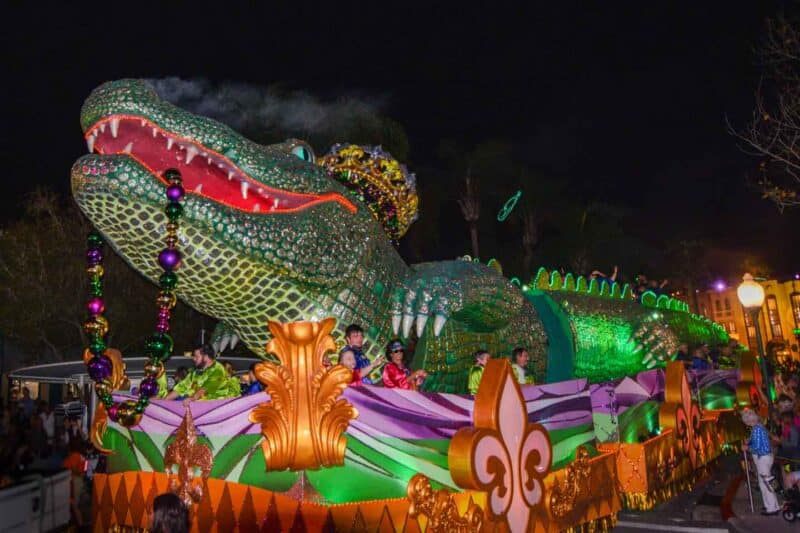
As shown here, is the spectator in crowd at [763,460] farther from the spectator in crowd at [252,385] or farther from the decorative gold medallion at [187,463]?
the decorative gold medallion at [187,463]

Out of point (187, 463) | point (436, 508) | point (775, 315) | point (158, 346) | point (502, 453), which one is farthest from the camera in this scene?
point (775, 315)

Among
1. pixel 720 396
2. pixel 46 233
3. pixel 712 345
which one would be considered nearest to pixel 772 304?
pixel 712 345

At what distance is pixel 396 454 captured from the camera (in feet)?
9.84

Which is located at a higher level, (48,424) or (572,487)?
(48,424)

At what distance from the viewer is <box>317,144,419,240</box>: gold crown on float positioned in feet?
17.9

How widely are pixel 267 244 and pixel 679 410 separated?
440cm

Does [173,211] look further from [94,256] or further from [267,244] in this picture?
[94,256]

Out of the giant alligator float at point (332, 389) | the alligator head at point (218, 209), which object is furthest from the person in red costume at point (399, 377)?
the alligator head at point (218, 209)

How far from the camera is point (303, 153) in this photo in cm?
477

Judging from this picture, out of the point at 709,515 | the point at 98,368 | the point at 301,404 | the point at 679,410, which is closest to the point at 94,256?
the point at 98,368

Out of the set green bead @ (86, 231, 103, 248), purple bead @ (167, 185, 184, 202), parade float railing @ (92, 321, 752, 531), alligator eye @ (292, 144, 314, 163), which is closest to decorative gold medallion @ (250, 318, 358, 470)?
parade float railing @ (92, 321, 752, 531)

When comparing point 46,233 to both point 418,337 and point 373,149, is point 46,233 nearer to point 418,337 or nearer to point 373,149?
point 373,149

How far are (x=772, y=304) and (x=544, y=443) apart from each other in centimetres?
4008

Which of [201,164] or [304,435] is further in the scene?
[201,164]
